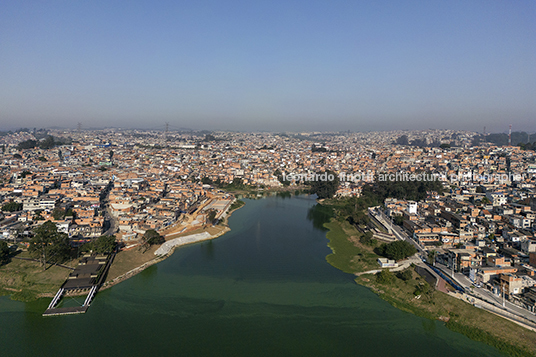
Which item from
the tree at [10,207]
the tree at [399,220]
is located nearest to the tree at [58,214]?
the tree at [10,207]

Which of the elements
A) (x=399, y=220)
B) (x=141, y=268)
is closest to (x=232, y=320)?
(x=141, y=268)

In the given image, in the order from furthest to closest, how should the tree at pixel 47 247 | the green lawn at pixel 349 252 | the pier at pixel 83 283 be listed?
the green lawn at pixel 349 252 → the tree at pixel 47 247 → the pier at pixel 83 283

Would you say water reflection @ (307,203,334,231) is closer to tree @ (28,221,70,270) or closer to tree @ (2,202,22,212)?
tree @ (28,221,70,270)

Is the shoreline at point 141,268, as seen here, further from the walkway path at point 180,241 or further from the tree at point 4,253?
the tree at point 4,253

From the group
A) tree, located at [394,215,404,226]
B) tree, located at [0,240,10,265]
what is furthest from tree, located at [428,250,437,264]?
tree, located at [0,240,10,265]

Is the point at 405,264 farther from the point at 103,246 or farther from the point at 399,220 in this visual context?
the point at 103,246

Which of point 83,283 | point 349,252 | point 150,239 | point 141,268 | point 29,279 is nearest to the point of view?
point 83,283
